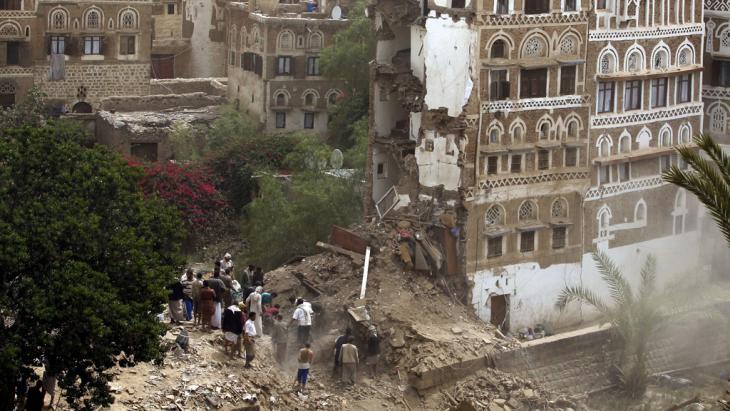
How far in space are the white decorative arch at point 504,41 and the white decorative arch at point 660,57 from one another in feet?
16.9

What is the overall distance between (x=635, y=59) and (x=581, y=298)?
6563 mm

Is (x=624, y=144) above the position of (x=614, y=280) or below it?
above

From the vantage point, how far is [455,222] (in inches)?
1834

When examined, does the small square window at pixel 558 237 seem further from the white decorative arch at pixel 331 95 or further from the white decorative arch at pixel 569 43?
the white decorative arch at pixel 331 95

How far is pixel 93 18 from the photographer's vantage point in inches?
2830

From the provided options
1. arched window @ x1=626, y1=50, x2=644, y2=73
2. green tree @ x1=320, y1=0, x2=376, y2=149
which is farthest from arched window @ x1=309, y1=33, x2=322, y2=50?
arched window @ x1=626, y1=50, x2=644, y2=73

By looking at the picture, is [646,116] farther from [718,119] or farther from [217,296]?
[217,296]

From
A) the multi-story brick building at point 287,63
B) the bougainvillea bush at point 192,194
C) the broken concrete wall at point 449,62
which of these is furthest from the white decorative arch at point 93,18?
the broken concrete wall at point 449,62

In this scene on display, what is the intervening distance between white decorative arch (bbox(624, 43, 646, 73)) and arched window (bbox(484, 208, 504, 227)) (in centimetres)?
542

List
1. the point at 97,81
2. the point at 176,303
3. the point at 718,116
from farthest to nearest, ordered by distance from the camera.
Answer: the point at 97,81 < the point at 718,116 < the point at 176,303

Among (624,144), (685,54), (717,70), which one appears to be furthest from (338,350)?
(717,70)

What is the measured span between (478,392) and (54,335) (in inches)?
491

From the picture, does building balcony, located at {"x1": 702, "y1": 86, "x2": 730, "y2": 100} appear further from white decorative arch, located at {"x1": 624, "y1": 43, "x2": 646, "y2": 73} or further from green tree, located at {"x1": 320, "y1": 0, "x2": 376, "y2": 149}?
green tree, located at {"x1": 320, "y1": 0, "x2": 376, "y2": 149}

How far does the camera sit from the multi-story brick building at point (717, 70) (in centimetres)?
5281
